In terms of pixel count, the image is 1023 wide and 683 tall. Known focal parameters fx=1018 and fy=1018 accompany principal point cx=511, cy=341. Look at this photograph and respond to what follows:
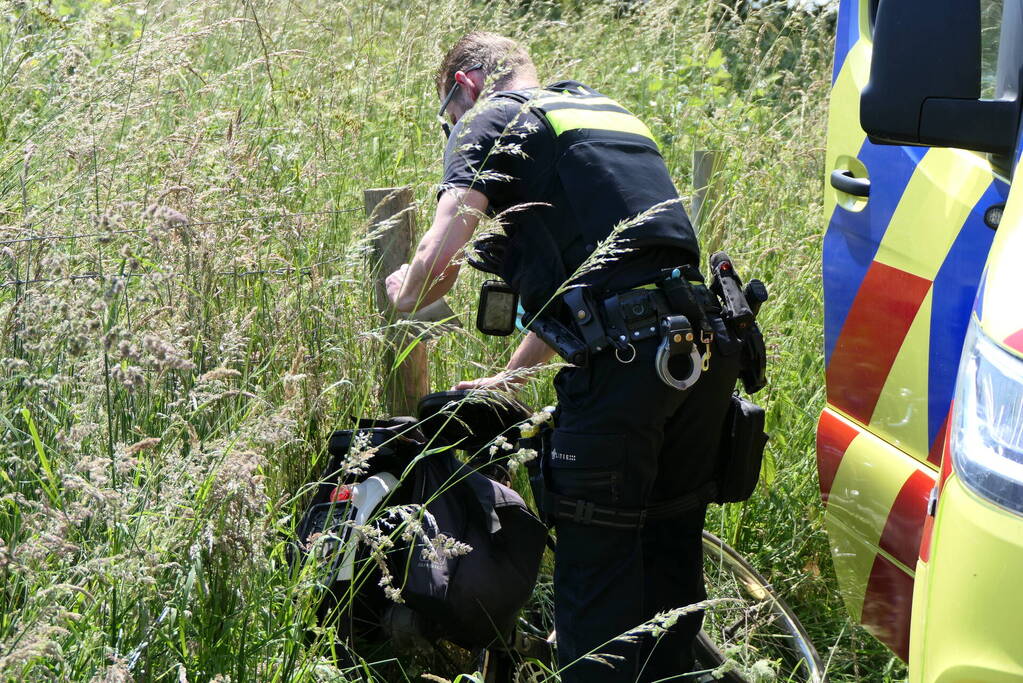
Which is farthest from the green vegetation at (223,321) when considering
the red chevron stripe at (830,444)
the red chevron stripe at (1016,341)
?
the red chevron stripe at (1016,341)

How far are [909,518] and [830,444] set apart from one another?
14.2 inches

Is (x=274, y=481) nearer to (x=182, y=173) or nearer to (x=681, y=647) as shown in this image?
(x=182, y=173)

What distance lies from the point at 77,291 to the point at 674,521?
171cm

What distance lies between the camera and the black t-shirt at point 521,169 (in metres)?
2.67

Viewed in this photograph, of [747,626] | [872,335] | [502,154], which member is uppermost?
[502,154]

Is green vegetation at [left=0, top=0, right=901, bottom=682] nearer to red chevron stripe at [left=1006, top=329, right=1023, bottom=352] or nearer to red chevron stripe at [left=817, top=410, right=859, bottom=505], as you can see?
red chevron stripe at [left=817, top=410, right=859, bottom=505]

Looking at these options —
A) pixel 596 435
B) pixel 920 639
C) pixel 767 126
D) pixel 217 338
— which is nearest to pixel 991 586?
pixel 920 639

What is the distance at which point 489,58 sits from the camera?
9.59 feet

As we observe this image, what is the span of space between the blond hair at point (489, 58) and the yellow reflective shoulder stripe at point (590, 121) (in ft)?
0.79

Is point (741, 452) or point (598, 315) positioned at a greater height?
point (598, 315)

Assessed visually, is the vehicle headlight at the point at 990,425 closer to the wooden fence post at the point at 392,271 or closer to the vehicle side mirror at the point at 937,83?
the vehicle side mirror at the point at 937,83

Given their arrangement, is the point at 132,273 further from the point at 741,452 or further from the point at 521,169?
the point at 741,452

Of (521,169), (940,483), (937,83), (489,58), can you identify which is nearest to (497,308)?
(521,169)

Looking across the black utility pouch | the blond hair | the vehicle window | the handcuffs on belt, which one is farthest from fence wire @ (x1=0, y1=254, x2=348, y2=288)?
the vehicle window
